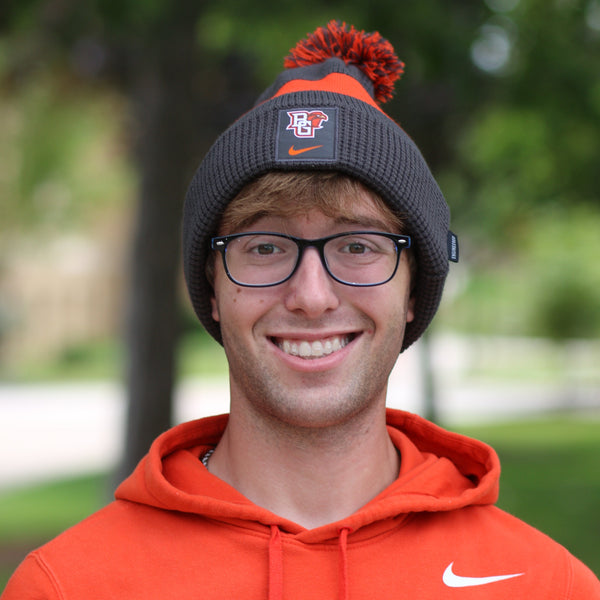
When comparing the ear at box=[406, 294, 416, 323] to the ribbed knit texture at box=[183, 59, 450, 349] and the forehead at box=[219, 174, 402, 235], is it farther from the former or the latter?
the forehead at box=[219, 174, 402, 235]

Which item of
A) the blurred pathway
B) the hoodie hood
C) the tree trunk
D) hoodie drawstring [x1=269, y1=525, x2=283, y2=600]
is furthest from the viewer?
the blurred pathway

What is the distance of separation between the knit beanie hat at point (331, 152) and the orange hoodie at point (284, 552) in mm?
577

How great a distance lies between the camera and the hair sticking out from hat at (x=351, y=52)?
8.62 feet

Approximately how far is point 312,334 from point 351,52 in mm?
925

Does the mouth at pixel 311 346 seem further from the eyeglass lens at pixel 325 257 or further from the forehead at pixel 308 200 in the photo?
the forehead at pixel 308 200

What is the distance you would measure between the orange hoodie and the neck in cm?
8

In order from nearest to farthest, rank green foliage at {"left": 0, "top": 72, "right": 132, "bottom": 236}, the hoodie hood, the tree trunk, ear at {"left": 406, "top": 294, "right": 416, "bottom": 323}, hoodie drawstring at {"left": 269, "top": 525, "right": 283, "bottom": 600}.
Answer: hoodie drawstring at {"left": 269, "top": 525, "right": 283, "bottom": 600}
the hoodie hood
ear at {"left": 406, "top": 294, "right": 416, "bottom": 323}
the tree trunk
green foliage at {"left": 0, "top": 72, "right": 132, "bottom": 236}

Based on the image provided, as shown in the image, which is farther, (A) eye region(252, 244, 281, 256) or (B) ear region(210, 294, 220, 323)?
(B) ear region(210, 294, 220, 323)

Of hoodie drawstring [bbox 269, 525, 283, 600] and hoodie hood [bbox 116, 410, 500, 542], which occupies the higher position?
hoodie hood [bbox 116, 410, 500, 542]

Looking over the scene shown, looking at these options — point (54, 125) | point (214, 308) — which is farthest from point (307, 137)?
point (54, 125)

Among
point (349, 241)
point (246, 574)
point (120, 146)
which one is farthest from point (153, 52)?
point (246, 574)

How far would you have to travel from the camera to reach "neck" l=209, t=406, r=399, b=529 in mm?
2289

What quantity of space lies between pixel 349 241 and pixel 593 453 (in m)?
10.8

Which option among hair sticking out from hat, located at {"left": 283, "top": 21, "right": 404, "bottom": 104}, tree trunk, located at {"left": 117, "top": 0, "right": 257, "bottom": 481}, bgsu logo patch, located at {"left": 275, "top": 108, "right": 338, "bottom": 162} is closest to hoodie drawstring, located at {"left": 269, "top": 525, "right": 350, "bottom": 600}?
bgsu logo patch, located at {"left": 275, "top": 108, "right": 338, "bottom": 162}
